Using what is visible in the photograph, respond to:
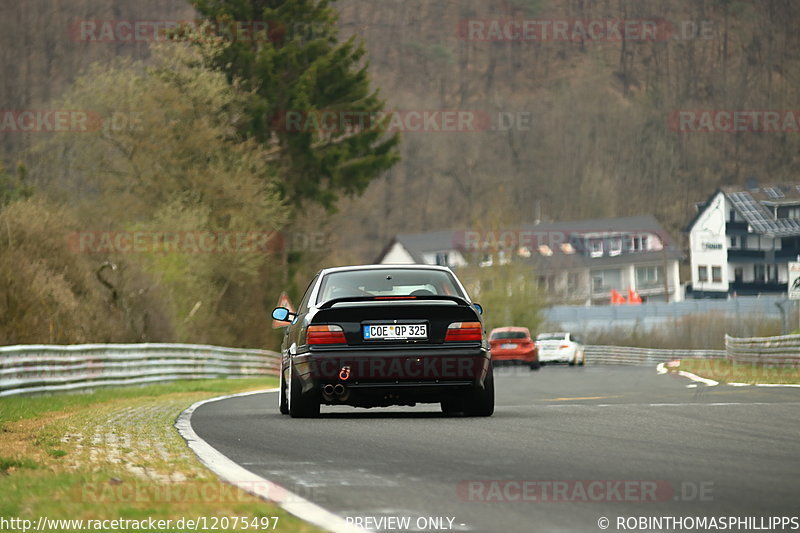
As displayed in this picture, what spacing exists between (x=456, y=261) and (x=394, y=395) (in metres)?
118

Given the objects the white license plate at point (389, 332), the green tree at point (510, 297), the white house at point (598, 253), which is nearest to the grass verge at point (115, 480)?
the white license plate at point (389, 332)

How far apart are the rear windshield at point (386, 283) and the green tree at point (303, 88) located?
4587 cm

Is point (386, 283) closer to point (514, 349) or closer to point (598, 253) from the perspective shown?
point (514, 349)

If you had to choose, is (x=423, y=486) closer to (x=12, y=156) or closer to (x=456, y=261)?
(x=12, y=156)

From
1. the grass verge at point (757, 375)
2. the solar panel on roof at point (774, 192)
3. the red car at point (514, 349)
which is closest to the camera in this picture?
the grass verge at point (757, 375)

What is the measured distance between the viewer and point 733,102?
154875mm

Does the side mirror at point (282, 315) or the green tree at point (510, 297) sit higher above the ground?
the side mirror at point (282, 315)

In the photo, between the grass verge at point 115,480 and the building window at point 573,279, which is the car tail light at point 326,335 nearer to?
the grass verge at point 115,480

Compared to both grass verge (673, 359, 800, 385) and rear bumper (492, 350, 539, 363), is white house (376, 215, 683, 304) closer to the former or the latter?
rear bumper (492, 350, 539, 363)

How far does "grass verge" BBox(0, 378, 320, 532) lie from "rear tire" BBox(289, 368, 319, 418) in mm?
1218

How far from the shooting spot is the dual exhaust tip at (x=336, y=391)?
531 inches

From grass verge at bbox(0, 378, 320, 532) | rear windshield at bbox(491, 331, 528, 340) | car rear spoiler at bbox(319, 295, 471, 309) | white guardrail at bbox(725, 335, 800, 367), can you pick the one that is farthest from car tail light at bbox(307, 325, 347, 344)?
rear windshield at bbox(491, 331, 528, 340)

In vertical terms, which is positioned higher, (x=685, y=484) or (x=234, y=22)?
(x=234, y=22)

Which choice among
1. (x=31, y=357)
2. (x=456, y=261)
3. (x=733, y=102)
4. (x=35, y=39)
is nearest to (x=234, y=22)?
(x=35, y=39)
